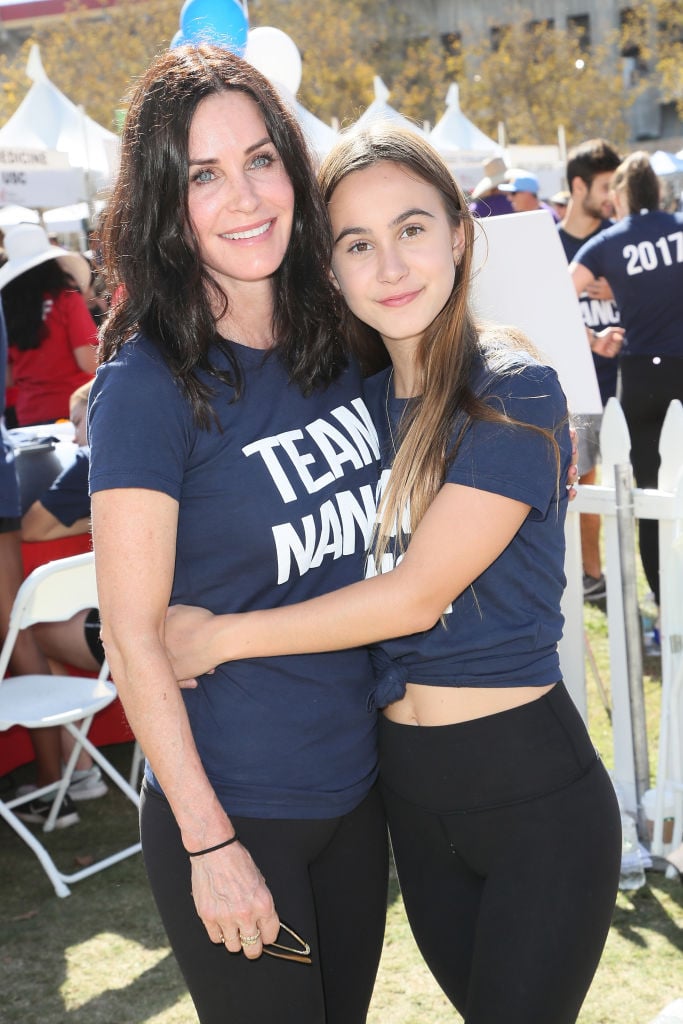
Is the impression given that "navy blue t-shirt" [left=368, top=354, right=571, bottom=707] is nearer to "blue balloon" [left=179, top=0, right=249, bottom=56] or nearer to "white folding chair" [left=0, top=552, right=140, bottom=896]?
"blue balloon" [left=179, top=0, right=249, bottom=56]

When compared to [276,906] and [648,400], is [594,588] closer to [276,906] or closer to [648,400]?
[648,400]

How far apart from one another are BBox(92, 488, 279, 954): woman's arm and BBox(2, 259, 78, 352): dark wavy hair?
455 cm

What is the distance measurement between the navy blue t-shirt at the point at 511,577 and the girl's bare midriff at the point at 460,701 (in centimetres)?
2

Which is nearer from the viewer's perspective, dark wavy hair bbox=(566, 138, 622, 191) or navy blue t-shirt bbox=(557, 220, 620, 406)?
navy blue t-shirt bbox=(557, 220, 620, 406)

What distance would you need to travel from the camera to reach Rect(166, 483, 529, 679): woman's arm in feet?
5.09

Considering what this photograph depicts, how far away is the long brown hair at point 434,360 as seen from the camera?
65.2 inches

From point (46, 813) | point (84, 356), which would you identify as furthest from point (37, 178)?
point (46, 813)

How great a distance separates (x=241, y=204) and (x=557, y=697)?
2.98 feet

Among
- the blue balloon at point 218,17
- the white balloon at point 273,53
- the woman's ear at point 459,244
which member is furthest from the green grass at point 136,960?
the white balloon at point 273,53

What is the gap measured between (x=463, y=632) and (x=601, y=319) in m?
4.66

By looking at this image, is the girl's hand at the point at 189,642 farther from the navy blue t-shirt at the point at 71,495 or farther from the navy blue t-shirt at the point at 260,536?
the navy blue t-shirt at the point at 71,495

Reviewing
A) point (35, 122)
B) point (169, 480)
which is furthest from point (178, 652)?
point (35, 122)

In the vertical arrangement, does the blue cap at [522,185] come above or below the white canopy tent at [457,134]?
below

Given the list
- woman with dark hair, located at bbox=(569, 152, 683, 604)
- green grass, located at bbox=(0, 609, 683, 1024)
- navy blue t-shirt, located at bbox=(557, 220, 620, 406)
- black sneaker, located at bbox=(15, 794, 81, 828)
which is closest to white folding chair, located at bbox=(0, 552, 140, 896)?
green grass, located at bbox=(0, 609, 683, 1024)
